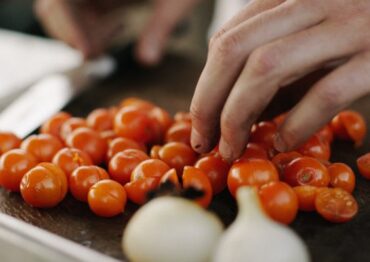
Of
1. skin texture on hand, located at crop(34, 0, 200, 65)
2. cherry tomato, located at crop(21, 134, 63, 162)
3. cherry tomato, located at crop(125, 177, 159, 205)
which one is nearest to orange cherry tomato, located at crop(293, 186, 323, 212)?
cherry tomato, located at crop(125, 177, 159, 205)

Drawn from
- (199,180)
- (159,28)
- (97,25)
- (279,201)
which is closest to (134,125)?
(199,180)

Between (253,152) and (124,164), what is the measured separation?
0.74 feet

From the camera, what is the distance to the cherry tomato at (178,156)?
3.11ft

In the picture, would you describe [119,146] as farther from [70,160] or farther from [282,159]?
[282,159]

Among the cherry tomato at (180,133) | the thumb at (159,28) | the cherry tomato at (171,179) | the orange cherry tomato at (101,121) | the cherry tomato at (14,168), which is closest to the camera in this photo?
the cherry tomato at (171,179)

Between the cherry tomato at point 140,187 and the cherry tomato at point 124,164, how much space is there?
0.18 ft

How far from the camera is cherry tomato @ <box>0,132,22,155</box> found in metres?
1.04

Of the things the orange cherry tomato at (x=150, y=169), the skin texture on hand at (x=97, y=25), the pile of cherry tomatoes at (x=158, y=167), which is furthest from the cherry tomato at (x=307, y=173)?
the skin texture on hand at (x=97, y=25)

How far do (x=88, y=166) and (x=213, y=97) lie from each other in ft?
0.85

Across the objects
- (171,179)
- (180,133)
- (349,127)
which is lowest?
(349,127)

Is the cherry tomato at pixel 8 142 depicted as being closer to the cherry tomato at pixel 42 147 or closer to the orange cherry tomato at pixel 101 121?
the cherry tomato at pixel 42 147

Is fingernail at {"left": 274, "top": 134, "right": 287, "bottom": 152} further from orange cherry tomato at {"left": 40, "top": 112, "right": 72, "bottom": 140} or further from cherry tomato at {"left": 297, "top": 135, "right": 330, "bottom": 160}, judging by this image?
orange cherry tomato at {"left": 40, "top": 112, "right": 72, "bottom": 140}

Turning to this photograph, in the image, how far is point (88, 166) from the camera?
922mm

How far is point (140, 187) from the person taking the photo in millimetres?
861
